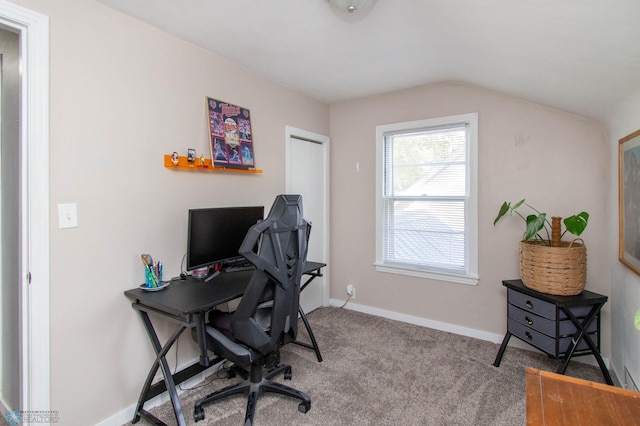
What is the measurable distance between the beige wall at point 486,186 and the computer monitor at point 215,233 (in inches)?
61.1

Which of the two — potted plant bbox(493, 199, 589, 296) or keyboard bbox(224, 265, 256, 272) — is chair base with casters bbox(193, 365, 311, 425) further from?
potted plant bbox(493, 199, 589, 296)

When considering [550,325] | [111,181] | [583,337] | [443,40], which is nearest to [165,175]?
[111,181]

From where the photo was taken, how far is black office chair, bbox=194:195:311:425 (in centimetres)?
172

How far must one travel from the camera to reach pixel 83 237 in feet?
5.73

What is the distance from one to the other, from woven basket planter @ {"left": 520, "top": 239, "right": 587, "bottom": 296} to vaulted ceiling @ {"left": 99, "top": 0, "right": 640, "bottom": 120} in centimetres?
98

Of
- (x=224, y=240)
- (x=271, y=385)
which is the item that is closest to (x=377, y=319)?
(x=271, y=385)

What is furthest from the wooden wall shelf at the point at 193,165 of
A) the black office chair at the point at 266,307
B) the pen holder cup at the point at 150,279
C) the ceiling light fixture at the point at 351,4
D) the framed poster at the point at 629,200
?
the framed poster at the point at 629,200

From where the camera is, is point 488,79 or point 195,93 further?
point 488,79

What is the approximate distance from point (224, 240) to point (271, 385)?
3.27ft

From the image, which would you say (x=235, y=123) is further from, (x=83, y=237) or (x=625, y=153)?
(x=625, y=153)

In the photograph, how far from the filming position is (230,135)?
2.54 metres

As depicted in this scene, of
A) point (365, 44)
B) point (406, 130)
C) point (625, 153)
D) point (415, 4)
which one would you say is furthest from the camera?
point (406, 130)

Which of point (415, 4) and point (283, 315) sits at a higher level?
point (415, 4)

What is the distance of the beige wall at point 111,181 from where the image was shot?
1661mm
